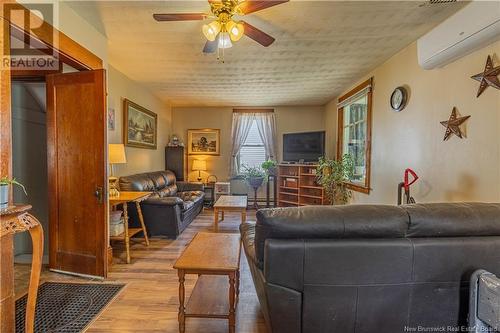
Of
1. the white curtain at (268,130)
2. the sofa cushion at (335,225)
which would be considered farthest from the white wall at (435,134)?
the white curtain at (268,130)

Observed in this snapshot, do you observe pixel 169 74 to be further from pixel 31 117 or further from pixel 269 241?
pixel 269 241

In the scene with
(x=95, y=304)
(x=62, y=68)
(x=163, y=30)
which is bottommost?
(x=95, y=304)

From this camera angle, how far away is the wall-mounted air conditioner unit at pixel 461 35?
6.39ft

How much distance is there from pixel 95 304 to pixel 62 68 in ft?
7.65

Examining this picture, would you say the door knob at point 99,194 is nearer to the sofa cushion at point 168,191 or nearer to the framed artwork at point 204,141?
the sofa cushion at point 168,191

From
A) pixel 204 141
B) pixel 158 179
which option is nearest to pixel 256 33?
pixel 158 179

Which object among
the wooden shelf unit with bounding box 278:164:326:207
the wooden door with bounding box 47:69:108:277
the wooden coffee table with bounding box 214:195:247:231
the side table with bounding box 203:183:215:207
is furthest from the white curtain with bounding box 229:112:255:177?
the wooden door with bounding box 47:69:108:277

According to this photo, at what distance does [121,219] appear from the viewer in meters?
3.35

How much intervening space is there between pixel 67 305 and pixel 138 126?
10.7 ft

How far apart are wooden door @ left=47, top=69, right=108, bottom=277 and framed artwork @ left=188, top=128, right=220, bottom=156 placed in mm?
4159

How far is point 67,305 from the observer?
2.20 m

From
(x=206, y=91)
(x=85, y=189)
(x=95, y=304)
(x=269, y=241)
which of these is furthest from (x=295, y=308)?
(x=206, y=91)

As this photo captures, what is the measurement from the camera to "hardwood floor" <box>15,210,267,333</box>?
1940 mm

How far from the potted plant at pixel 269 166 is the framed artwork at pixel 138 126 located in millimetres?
2506
